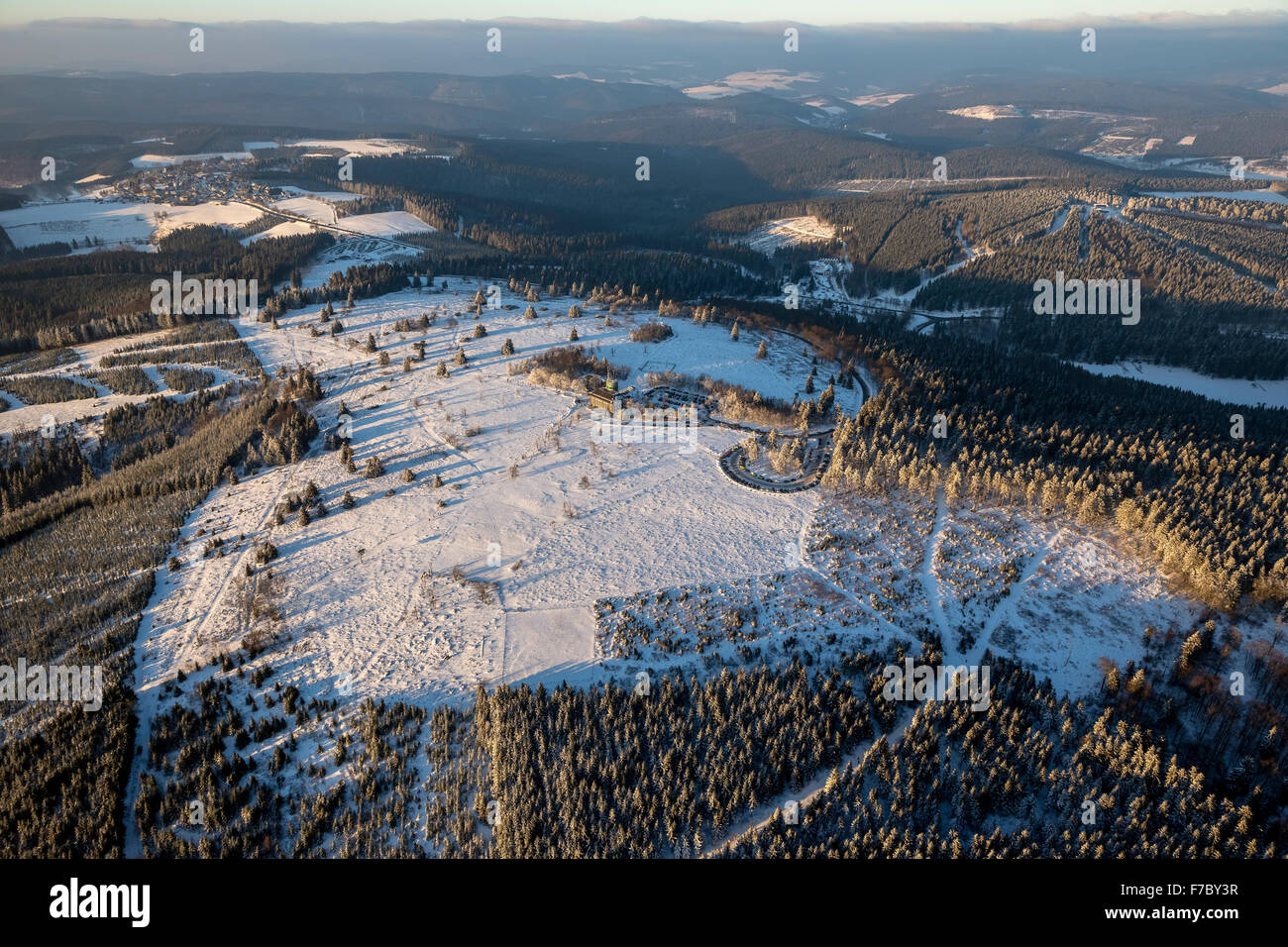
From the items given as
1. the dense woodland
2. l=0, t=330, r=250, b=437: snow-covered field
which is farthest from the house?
l=0, t=330, r=250, b=437: snow-covered field

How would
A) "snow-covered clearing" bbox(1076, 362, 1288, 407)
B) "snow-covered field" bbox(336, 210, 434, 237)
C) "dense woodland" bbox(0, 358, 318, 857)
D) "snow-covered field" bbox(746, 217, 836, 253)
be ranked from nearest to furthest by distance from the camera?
"dense woodland" bbox(0, 358, 318, 857) < "snow-covered clearing" bbox(1076, 362, 1288, 407) < "snow-covered field" bbox(336, 210, 434, 237) < "snow-covered field" bbox(746, 217, 836, 253)

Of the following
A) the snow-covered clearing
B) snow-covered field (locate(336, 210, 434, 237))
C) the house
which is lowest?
the snow-covered clearing

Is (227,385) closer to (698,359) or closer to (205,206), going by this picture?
(698,359)

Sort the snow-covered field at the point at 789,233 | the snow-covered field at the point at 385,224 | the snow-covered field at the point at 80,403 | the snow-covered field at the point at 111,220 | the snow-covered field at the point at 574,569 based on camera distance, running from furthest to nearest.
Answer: the snow-covered field at the point at 789,233
the snow-covered field at the point at 111,220
the snow-covered field at the point at 385,224
the snow-covered field at the point at 80,403
the snow-covered field at the point at 574,569

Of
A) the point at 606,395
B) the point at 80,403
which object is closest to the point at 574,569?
the point at 606,395

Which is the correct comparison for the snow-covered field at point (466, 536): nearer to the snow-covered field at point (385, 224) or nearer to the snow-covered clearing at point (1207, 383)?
the snow-covered clearing at point (1207, 383)

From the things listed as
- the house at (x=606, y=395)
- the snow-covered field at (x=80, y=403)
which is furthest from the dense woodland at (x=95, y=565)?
the house at (x=606, y=395)

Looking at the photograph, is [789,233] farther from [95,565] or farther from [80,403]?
[95,565]

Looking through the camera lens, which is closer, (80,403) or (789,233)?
(80,403)

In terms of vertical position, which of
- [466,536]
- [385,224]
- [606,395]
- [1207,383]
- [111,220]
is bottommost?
[466,536]

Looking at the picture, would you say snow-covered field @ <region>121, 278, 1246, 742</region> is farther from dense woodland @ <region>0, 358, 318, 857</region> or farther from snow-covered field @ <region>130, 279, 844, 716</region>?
dense woodland @ <region>0, 358, 318, 857</region>

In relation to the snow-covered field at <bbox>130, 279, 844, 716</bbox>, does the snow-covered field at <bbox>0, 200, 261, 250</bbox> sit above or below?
above
